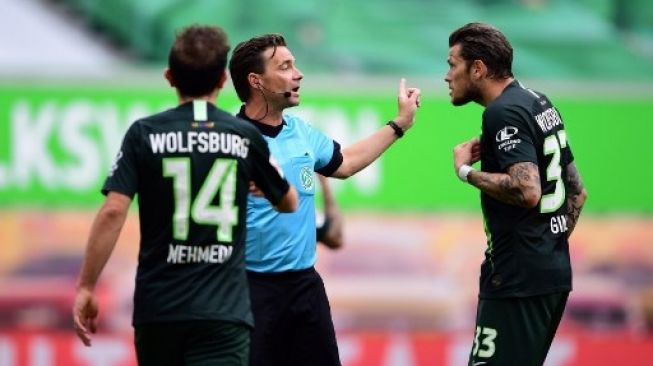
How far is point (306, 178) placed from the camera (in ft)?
24.4

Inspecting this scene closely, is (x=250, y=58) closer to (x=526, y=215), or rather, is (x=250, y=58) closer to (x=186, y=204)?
(x=526, y=215)

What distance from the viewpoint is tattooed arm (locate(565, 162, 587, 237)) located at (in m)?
7.28

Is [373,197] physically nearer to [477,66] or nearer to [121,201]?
[477,66]

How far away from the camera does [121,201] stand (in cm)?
586

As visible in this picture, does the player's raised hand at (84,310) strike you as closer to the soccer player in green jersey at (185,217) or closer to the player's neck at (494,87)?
the soccer player in green jersey at (185,217)

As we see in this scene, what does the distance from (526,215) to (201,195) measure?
74.7 inches

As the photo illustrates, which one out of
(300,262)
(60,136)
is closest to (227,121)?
(300,262)

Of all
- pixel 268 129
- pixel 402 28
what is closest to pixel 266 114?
pixel 268 129

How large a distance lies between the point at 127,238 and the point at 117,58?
191 cm

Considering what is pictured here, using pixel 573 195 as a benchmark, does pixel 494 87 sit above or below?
above

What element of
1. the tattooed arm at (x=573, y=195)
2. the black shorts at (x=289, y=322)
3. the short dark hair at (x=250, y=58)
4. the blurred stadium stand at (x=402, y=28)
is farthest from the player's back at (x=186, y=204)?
the blurred stadium stand at (x=402, y=28)

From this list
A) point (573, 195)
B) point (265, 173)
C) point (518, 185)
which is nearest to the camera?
point (265, 173)

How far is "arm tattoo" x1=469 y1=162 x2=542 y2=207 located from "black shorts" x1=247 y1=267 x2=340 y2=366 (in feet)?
3.83

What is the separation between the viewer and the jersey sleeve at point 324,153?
755 cm
